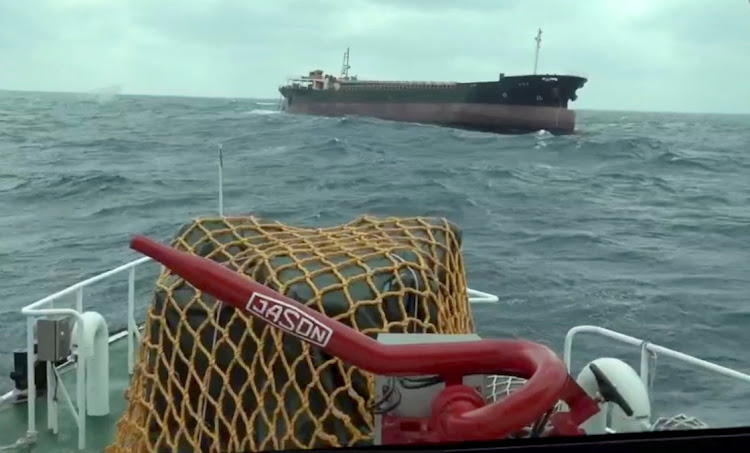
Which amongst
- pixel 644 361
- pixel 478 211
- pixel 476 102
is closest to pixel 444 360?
pixel 644 361

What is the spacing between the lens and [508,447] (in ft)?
3.76

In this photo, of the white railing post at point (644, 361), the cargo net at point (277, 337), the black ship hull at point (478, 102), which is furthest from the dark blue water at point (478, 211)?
the black ship hull at point (478, 102)

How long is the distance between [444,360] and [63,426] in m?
2.47

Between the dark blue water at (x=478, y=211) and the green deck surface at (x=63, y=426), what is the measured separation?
1.32 meters

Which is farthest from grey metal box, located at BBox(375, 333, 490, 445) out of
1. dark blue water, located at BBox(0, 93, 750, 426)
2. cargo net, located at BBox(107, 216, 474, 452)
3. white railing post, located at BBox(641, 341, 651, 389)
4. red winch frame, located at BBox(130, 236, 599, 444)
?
dark blue water, located at BBox(0, 93, 750, 426)

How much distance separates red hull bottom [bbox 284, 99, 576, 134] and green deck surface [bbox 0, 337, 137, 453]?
3041 centimetres

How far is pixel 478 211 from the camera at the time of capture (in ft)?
46.1

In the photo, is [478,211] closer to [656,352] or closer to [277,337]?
[656,352]

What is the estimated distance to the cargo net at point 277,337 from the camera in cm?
170

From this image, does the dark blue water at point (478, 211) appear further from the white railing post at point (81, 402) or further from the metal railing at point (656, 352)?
the metal railing at point (656, 352)

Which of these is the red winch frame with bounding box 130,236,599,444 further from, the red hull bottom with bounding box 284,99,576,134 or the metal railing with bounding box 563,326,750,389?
the red hull bottom with bounding box 284,99,576,134

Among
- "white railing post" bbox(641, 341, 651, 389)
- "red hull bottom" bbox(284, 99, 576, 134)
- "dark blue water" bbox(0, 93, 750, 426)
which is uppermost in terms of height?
"red hull bottom" bbox(284, 99, 576, 134)

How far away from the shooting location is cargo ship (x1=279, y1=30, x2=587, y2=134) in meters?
33.0

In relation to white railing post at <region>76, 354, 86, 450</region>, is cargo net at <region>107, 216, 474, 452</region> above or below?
above
